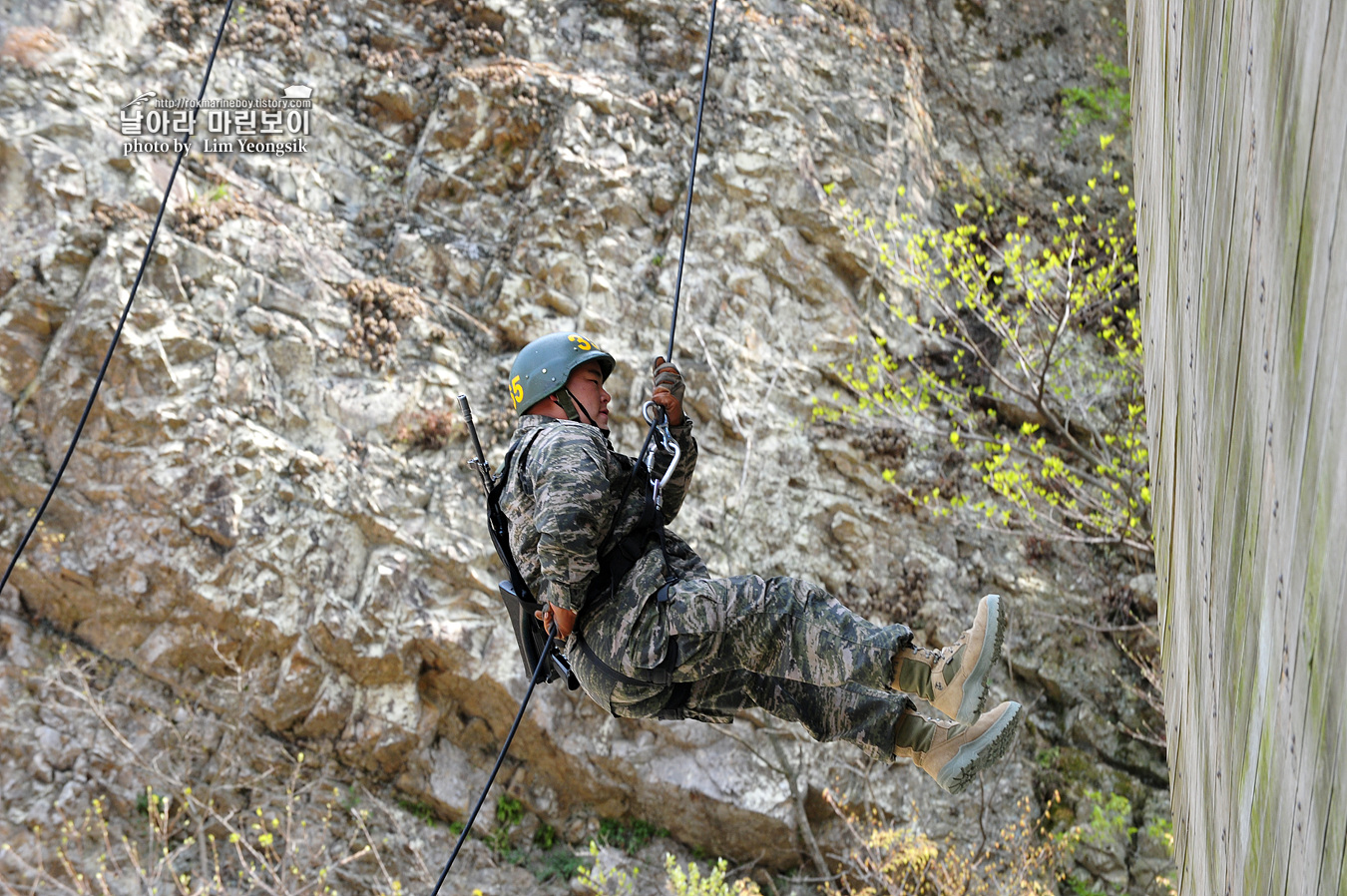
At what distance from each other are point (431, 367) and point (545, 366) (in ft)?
17.6

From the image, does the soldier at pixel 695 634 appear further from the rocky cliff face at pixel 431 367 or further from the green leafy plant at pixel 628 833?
the green leafy plant at pixel 628 833

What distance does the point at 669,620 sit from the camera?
3.95 metres

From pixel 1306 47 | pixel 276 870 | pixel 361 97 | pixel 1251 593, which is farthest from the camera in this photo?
pixel 361 97

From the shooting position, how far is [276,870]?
28.7 feet

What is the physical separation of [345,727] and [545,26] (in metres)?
7.83

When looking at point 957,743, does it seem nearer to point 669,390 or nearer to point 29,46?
point 669,390

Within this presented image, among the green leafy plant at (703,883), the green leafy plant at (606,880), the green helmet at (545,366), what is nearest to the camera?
the green helmet at (545,366)

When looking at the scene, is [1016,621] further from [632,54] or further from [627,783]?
[632,54]

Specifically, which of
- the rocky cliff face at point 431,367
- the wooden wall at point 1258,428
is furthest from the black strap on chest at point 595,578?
the rocky cliff face at point 431,367

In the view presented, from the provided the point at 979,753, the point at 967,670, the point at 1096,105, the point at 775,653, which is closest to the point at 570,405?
the point at 775,653

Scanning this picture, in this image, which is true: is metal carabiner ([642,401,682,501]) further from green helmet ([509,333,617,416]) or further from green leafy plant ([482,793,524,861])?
green leafy plant ([482,793,524,861])

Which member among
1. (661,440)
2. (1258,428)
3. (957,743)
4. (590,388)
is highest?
(1258,428)

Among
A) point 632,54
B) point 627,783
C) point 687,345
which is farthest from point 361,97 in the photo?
point 627,783

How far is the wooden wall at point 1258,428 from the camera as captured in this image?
1.31 m
